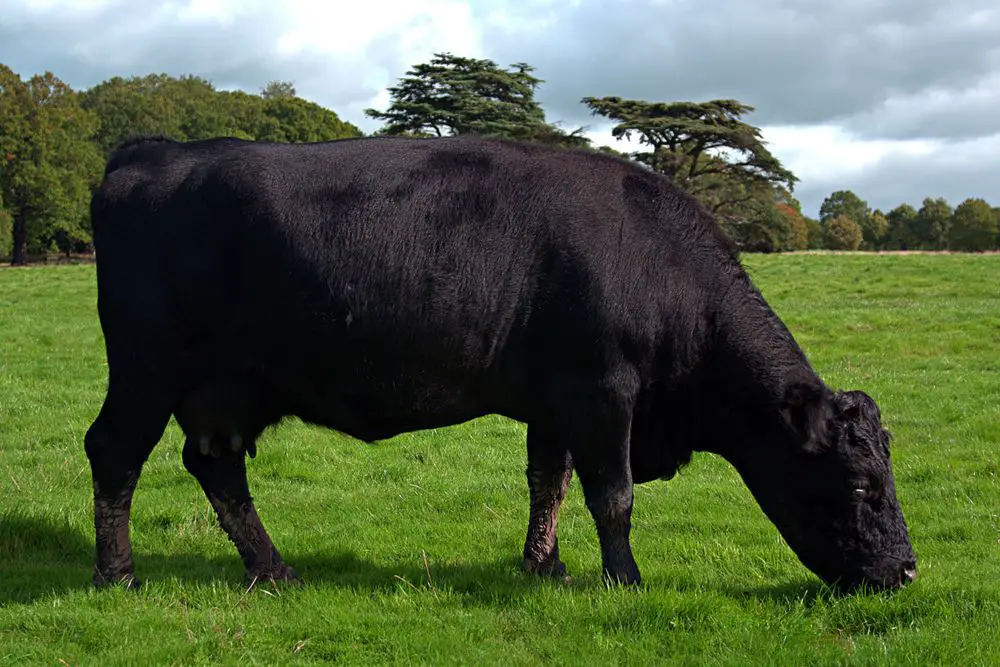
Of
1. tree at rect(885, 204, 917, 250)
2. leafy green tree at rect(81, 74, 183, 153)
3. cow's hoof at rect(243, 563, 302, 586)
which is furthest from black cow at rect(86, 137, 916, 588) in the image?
tree at rect(885, 204, 917, 250)

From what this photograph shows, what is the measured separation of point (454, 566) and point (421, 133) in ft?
137

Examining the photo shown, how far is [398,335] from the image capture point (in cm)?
609

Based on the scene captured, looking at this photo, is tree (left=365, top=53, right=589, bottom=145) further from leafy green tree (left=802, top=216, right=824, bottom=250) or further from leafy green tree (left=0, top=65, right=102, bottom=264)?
leafy green tree (left=802, top=216, right=824, bottom=250)

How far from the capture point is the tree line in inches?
1948

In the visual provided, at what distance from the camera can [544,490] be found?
23.0 feet

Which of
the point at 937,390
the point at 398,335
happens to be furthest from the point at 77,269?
the point at 398,335

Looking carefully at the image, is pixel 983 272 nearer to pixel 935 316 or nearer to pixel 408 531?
pixel 935 316

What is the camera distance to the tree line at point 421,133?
49.5 m

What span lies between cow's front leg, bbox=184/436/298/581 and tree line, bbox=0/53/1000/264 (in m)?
14.3

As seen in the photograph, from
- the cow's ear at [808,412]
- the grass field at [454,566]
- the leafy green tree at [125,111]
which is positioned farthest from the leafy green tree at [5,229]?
the cow's ear at [808,412]

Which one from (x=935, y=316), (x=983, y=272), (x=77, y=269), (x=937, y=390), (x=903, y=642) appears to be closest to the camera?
(x=903, y=642)

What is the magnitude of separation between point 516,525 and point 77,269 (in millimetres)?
39029

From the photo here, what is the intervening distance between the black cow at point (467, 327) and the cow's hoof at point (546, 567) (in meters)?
0.64

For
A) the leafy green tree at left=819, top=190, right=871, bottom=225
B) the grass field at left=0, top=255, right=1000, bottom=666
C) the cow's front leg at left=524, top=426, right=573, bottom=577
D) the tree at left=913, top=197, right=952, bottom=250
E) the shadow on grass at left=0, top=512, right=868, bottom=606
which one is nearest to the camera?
the grass field at left=0, top=255, right=1000, bottom=666
